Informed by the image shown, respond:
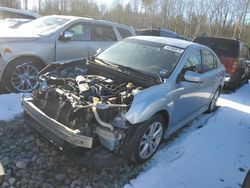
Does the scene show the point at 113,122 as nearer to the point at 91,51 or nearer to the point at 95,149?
the point at 95,149

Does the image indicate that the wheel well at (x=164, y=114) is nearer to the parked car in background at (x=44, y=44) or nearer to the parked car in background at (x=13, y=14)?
the parked car in background at (x=44, y=44)

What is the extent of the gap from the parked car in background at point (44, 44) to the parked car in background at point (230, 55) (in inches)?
143

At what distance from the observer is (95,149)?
353 cm

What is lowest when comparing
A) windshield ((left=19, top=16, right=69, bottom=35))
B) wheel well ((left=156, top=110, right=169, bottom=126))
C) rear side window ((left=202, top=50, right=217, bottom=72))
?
wheel well ((left=156, top=110, right=169, bottom=126))

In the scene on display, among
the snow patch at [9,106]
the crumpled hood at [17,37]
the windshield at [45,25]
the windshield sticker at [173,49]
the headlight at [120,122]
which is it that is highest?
the windshield at [45,25]

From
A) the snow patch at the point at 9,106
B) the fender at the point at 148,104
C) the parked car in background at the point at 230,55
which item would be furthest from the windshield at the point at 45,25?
the parked car in background at the point at 230,55

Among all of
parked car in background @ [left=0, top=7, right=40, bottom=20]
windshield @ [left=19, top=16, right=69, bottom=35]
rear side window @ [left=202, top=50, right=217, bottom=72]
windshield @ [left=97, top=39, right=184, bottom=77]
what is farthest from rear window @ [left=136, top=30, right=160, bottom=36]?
windshield @ [left=97, top=39, right=184, bottom=77]

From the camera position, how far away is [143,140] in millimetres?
3938

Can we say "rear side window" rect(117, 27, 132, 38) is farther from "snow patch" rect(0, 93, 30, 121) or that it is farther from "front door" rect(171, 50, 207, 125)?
"snow patch" rect(0, 93, 30, 121)

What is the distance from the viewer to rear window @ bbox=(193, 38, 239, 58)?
31.5 ft

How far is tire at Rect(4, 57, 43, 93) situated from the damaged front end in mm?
1986

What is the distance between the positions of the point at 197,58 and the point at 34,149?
3.16 metres

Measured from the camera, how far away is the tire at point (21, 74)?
5.93m

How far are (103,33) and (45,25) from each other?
4.91ft
